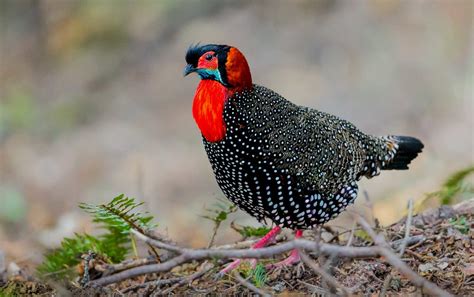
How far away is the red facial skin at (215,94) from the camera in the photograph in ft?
13.2

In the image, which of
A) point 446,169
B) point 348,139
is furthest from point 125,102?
point 348,139

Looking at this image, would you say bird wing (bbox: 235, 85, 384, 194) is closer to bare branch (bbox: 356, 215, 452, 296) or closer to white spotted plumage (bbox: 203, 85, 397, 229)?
white spotted plumage (bbox: 203, 85, 397, 229)

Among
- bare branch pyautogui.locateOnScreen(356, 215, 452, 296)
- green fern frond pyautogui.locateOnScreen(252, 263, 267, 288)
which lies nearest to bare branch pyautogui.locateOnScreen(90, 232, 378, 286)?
bare branch pyautogui.locateOnScreen(356, 215, 452, 296)

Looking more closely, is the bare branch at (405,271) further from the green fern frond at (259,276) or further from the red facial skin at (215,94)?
the red facial skin at (215,94)

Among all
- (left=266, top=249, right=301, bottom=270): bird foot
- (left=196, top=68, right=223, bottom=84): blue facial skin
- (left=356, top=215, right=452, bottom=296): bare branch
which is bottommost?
(left=356, top=215, right=452, bottom=296): bare branch

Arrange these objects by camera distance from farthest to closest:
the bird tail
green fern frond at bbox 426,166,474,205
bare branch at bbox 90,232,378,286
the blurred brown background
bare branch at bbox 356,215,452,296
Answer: the blurred brown background, the bird tail, green fern frond at bbox 426,166,474,205, bare branch at bbox 90,232,378,286, bare branch at bbox 356,215,452,296

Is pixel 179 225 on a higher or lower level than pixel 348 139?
higher

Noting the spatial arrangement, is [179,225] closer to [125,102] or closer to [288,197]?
[125,102]

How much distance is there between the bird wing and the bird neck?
4.6 inches

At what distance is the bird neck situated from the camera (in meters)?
4.03

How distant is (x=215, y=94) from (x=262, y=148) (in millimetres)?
420

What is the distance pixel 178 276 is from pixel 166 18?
842 centimetres

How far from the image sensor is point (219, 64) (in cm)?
411

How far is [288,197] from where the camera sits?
4.12 meters
